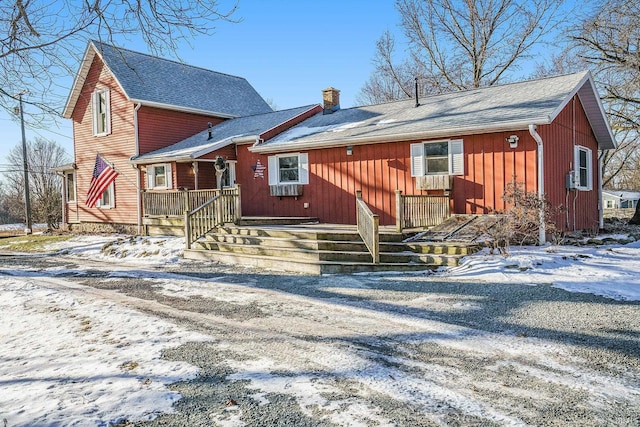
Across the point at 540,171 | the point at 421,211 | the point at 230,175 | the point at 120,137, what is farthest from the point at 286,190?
the point at 120,137

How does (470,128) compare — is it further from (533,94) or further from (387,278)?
(387,278)

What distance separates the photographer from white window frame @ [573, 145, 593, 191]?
512 inches

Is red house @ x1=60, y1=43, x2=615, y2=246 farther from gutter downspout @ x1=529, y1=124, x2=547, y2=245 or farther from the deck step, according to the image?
the deck step

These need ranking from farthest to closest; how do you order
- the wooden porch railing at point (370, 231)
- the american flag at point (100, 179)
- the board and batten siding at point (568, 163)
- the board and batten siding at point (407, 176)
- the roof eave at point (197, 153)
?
the american flag at point (100, 179)
the roof eave at point (197, 153)
the board and batten siding at point (568, 163)
the board and batten siding at point (407, 176)
the wooden porch railing at point (370, 231)

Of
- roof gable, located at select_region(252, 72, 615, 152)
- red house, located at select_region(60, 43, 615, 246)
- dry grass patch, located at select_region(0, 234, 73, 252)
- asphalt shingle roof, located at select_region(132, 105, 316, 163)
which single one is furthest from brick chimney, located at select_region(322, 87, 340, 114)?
dry grass patch, located at select_region(0, 234, 73, 252)

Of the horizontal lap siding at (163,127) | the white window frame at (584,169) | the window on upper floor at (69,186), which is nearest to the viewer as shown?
the white window frame at (584,169)

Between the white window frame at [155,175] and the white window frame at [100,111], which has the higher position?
the white window frame at [100,111]

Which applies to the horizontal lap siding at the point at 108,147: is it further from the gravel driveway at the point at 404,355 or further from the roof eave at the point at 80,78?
the gravel driveway at the point at 404,355

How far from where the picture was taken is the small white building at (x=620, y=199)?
44484mm

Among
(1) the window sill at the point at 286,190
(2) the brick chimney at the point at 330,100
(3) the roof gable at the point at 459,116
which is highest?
(2) the brick chimney at the point at 330,100

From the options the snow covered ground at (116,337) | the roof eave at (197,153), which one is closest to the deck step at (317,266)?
the snow covered ground at (116,337)

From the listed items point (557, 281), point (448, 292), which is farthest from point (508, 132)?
point (448, 292)

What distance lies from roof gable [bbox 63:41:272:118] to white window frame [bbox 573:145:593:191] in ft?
46.6

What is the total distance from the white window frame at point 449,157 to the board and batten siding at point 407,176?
127 millimetres
